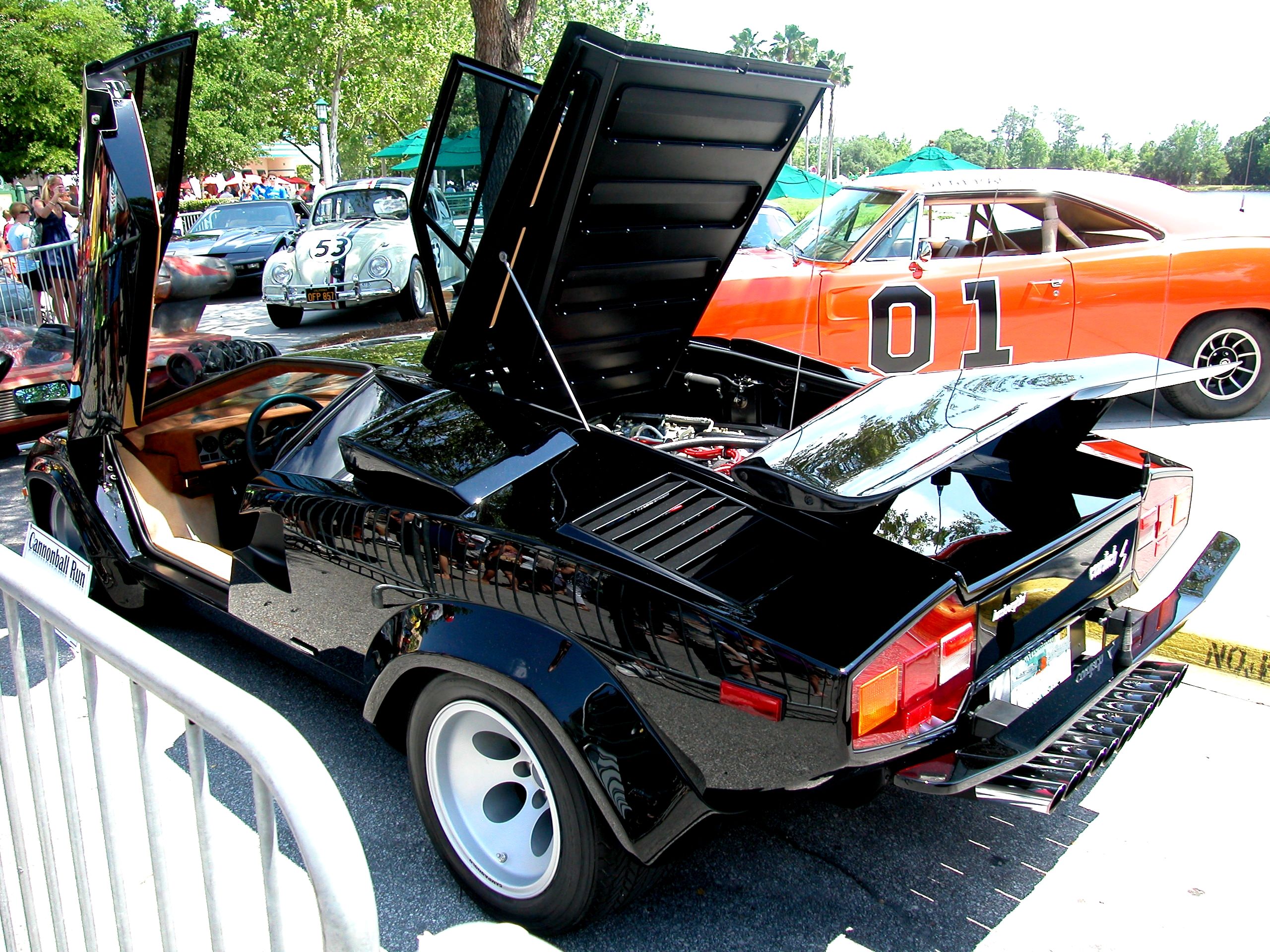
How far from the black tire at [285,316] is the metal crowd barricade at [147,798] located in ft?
35.3

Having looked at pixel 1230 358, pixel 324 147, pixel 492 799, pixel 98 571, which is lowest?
pixel 492 799

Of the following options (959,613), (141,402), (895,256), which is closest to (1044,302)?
(895,256)

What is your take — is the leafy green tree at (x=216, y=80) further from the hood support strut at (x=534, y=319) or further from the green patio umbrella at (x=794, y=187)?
the hood support strut at (x=534, y=319)

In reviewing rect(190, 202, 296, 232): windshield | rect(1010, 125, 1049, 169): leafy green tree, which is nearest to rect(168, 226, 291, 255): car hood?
rect(190, 202, 296, 232): windshield

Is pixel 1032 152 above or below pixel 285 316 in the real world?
above

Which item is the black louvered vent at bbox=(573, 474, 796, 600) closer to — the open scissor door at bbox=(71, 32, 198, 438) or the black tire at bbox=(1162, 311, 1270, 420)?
the open scissor door at bbox=(71, 32, 198, 438)

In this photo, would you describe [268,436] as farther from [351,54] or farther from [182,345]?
[351,54]

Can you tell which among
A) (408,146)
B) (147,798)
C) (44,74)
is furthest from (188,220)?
(147,798)

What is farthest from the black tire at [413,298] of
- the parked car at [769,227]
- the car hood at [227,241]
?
the car hood at [227,241]

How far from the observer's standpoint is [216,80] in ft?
96.3

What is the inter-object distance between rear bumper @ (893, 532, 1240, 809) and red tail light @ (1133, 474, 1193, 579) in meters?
0.12

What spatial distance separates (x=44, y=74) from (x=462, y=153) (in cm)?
2868

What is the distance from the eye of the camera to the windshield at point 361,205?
12727mm

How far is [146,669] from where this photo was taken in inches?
50.4
